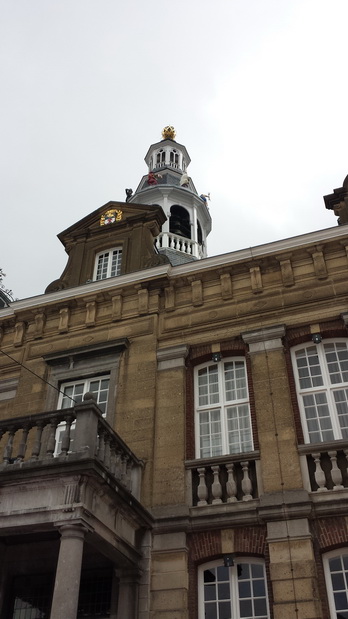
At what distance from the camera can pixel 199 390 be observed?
→ 11766 millimetres

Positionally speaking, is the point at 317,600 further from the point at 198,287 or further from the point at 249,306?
the point at 198,287

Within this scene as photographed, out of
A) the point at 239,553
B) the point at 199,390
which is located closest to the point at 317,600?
the point at 239,553

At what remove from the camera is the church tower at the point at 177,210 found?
2312 cm

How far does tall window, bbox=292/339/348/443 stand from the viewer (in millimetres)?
10359

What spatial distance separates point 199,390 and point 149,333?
1.76 meters

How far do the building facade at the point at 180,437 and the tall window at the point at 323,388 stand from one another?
36 mm

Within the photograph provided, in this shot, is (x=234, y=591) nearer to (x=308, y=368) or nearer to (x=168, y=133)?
(x=308, y=368)

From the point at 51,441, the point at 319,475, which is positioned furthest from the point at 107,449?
the point at 319,475

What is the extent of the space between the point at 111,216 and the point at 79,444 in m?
8.60

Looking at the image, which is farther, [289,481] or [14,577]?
[14,577]

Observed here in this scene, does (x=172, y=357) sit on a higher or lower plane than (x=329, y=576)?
higher

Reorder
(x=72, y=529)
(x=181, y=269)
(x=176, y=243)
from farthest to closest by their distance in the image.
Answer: (x=176, y=243) → (x=181, y=269) → (x=72, y=529)

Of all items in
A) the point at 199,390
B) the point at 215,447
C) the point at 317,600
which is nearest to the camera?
the point at 317,600

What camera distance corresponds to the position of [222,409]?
11.3m
